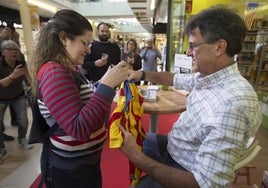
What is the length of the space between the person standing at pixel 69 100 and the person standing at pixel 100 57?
1963mm

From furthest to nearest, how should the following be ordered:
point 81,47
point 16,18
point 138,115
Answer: point 16,18, point 138,115, point 81,47

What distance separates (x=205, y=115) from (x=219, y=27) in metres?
0.39

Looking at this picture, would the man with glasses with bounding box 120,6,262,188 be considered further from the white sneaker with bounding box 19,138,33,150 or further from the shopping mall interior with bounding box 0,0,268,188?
the white sneaker with bounding box 19,138,33,150

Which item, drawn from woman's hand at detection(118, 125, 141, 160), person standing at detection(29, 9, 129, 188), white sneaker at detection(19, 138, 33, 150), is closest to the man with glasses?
woman's hand at detection(118, 125, 141, 160)

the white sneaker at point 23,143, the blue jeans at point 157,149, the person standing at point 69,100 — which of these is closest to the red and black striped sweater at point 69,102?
the person standing at point 69,100

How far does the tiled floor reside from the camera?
7.24 ft

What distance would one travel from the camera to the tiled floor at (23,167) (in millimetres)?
2205

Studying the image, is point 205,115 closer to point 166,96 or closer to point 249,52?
point 166,96

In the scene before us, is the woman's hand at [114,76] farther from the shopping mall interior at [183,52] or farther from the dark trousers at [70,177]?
the shopping mall interior at [183,52]

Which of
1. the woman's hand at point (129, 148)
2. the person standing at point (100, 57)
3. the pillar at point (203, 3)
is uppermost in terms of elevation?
the pillar at point (203, 3)

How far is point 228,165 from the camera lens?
2.55 ft

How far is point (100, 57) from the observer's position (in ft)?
10.5

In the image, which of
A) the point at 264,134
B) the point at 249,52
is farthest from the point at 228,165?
the point at 249,52

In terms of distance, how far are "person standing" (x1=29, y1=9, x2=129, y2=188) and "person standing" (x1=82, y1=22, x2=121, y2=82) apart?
6.44 ft
